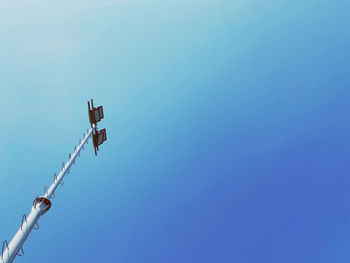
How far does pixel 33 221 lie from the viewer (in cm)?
947

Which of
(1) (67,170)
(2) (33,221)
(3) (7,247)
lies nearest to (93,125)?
(1) (67,170)

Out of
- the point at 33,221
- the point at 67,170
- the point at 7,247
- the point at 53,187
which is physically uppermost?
the point at 67,170

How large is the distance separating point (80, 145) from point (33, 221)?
19.9 feet

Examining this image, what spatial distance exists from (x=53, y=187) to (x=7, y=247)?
12.1 feet

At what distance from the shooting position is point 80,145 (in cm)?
1487

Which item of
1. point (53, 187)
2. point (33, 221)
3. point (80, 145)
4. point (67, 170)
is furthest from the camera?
point (80, 145)

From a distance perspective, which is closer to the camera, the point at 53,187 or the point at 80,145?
the point at 53,187

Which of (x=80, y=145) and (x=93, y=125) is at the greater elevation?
(x=93, y=125)

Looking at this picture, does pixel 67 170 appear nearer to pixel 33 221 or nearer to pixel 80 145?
pixel 80 145

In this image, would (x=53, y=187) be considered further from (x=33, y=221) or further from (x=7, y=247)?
(x=7, y=247)

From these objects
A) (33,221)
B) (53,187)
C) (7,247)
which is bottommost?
(7,247)

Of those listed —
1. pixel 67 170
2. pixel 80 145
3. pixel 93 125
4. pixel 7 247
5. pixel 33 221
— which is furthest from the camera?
pixel 93 125

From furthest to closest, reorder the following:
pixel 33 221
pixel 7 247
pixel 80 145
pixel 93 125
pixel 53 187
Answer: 1. pixel 93 125
2. pixel 80 145
3. pixel 53 187
4. pixel 33 221
5. pixel 7 247

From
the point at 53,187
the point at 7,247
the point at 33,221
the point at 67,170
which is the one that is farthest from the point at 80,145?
the point at 7,247
